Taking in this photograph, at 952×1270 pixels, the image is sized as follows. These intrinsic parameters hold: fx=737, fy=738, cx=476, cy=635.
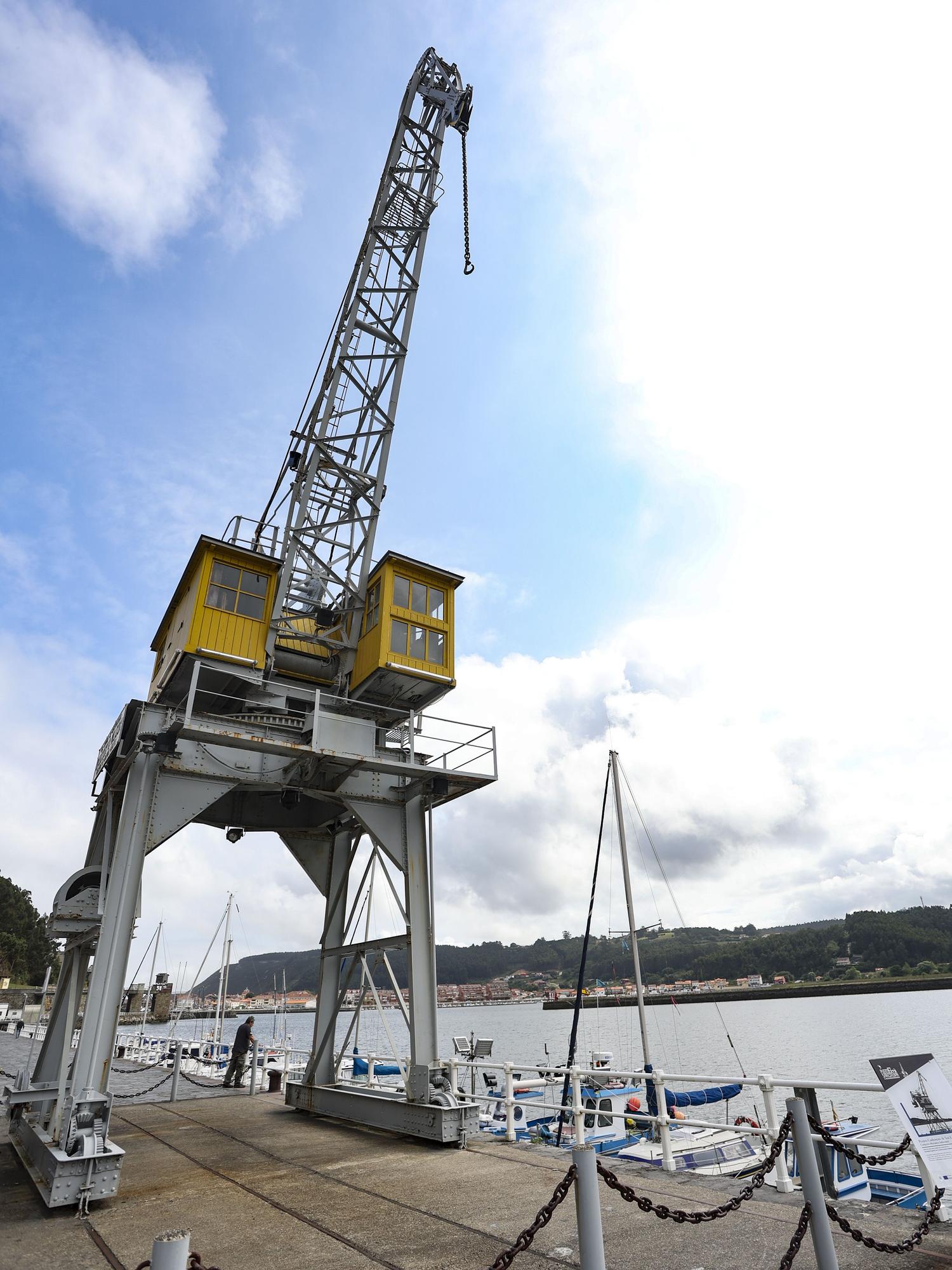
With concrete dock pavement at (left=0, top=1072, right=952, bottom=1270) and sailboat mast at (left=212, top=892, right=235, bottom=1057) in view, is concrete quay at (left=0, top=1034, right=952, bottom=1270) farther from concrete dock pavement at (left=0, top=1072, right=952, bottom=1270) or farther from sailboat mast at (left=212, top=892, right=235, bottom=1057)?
sailboat mast at (left=212, top=892, right=235, bottom=1057)

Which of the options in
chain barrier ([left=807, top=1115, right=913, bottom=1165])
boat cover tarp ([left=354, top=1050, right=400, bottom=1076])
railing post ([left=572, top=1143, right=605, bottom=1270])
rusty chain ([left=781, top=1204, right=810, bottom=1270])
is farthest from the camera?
boat cover tarp ([left=354, top=1050, right=400, bottom=1076])

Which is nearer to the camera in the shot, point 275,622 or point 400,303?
point 275,622

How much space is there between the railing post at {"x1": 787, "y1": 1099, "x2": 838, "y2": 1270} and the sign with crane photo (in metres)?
1.34

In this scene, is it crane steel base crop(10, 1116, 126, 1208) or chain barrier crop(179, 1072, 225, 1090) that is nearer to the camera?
crane steel base crop(10, 1116, 126, 1208)

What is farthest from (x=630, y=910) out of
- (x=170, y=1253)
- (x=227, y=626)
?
(x=170, y=1253)

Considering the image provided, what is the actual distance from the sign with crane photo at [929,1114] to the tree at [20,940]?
92347 mm

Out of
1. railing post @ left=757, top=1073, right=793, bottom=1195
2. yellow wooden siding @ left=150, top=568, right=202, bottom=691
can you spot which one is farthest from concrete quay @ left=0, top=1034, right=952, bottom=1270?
yellow wooden siding @ left=150, top=568, right=202, bottom=691

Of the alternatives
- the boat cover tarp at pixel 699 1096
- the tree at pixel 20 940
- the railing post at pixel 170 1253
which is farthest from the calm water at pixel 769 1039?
the tree at pixel 20 940

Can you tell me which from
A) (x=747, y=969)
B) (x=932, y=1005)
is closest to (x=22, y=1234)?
(x=747, y=969)

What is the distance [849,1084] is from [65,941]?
14.1m

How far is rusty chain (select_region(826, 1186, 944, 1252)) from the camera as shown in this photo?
6.14 metres

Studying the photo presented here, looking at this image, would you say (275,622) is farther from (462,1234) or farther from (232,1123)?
(462,1234)

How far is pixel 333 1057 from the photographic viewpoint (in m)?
16.5

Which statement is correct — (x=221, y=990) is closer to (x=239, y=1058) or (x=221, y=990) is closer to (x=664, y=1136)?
(x=239, y=1058)
